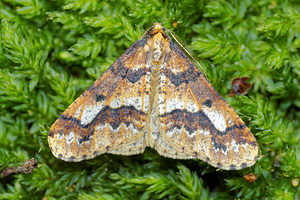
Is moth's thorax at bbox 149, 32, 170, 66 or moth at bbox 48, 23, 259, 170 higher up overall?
moth's thorax at bbox 149, 32, 170, 66

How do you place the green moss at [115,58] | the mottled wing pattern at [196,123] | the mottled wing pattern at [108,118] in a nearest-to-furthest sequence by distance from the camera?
the mottled wing pattern at [196,123], the mottled wing pattern at [108,118], the green moss at [115,58]

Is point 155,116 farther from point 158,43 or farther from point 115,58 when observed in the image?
point 115,58

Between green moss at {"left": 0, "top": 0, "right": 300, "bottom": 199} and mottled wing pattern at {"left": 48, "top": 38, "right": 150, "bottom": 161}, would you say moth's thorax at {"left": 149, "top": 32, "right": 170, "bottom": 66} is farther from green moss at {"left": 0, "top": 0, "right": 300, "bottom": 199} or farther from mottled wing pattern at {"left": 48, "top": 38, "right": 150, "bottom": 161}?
green moss at {"left": 0, "top": 0, "right": 300, "bottom": 199}

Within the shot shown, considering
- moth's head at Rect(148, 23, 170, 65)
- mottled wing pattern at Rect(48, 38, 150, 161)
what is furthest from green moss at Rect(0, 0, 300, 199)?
mottled wing pattern at Rect(48, 38, 150, 161)

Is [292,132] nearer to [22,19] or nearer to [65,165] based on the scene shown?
[65,165]

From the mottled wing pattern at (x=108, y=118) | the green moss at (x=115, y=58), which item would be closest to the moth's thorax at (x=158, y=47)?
the mottled wing pattern at (x=108, y=118)

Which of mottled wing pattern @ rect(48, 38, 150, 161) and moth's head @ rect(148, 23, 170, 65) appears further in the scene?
moth's head @ rect(148, 23, 170, 65)

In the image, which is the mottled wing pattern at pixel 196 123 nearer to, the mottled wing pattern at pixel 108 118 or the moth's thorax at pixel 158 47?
the moth's thorax at pixel 158 47
